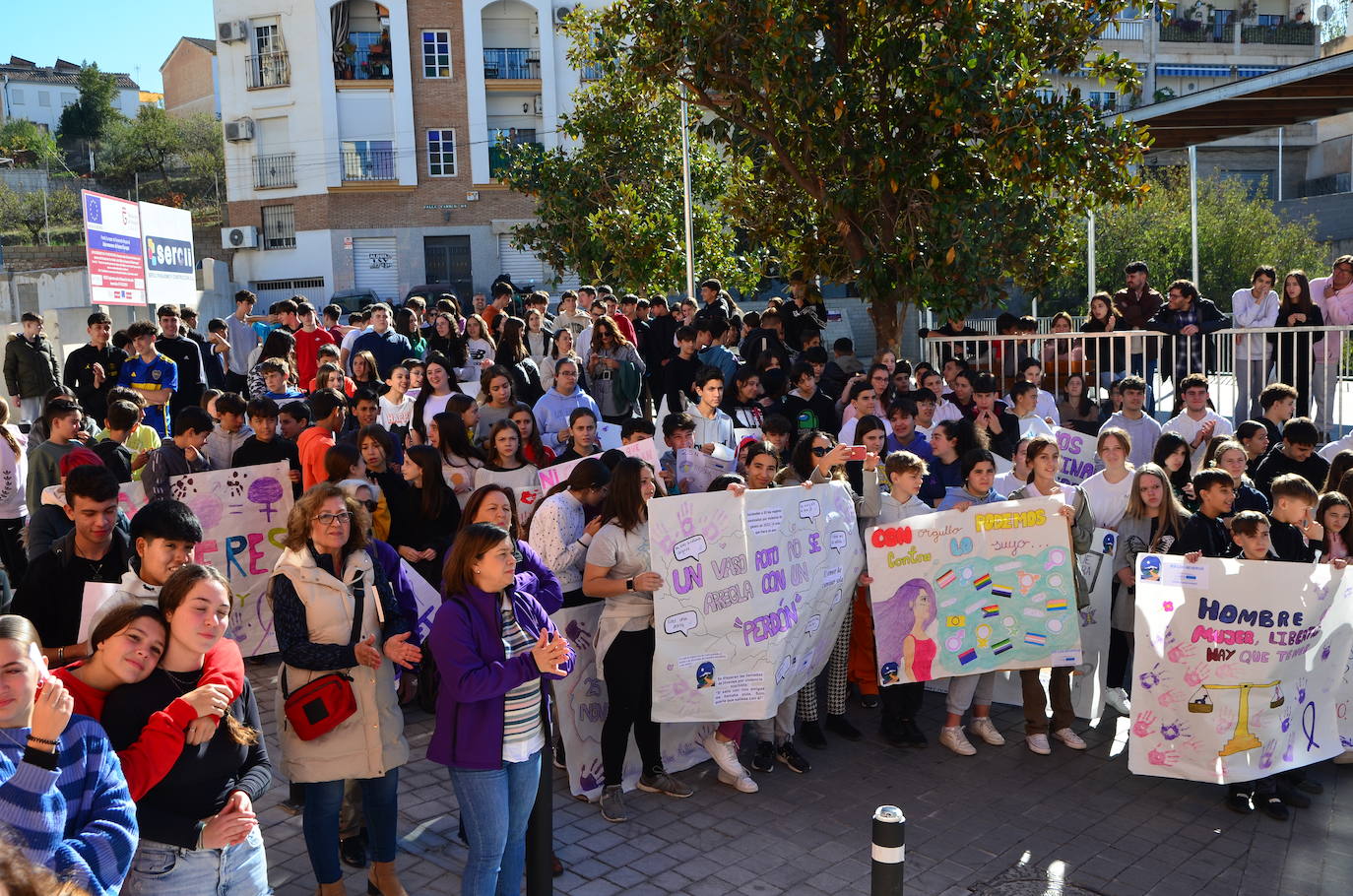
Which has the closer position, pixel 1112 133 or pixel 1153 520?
pixel 1153 520

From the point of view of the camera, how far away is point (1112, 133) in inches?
479

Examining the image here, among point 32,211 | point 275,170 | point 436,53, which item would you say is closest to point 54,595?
point 436,53

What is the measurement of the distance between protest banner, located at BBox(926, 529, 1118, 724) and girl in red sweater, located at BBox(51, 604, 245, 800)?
15.8ft

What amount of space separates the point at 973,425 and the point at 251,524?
5.22 meters

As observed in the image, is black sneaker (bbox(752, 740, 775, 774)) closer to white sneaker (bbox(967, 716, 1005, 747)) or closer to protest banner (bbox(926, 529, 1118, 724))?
protest banner (bbox(926, 529, 1118, 724))

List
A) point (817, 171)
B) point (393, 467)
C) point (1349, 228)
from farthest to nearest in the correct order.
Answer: point (1349, 228)
point (817, 171)
point (393, 467)

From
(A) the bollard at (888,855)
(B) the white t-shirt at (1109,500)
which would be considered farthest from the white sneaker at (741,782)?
(B) the white t-shirt at (1109,500)

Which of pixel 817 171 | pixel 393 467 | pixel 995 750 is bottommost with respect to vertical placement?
pixel 995 750

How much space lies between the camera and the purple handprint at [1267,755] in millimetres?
6391

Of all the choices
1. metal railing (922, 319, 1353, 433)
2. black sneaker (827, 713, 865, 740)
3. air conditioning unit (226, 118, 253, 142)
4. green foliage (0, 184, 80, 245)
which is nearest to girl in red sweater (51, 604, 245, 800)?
black sneaker (827, 713, 865, 740)

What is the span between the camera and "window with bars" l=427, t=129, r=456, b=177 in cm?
4462

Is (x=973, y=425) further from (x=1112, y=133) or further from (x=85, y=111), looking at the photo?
(x=85, y=111)

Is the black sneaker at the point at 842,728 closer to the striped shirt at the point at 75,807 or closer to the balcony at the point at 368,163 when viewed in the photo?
the striped shirt at the point at 75,807

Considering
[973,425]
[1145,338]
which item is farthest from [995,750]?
[1145,338]
